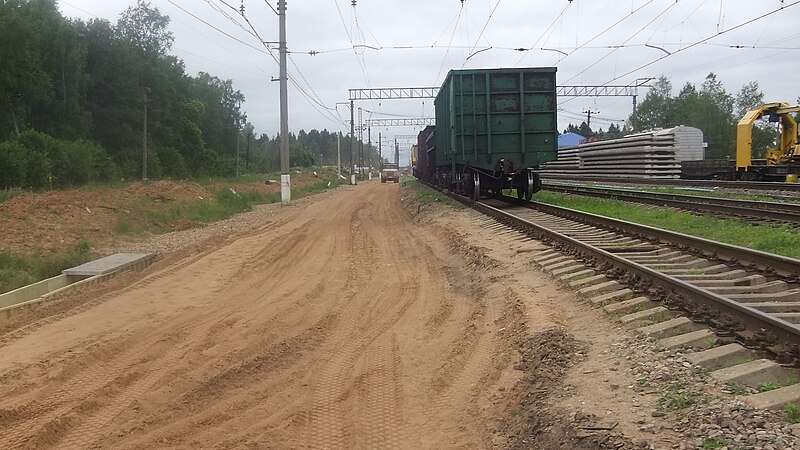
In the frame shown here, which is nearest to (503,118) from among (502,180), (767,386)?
(502,180)

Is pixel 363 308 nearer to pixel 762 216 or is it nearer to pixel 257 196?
pixel 762 216

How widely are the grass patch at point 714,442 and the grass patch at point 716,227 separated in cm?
637

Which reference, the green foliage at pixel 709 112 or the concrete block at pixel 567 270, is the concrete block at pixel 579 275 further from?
the green foliage at pixel 709 112

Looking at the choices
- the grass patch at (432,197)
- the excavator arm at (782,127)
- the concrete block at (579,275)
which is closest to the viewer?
the concrete block at (579,275)

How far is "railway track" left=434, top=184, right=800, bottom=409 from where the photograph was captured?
14.3 ft

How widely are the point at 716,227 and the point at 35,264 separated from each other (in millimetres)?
12804

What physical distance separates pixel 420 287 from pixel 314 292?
1.58 m

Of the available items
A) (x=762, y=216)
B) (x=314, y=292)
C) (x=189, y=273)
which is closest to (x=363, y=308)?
(x=314, y=292)

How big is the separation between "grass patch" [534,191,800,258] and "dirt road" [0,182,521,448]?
4.27 meters

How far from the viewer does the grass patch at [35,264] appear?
1045cm

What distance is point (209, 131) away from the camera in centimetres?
9988

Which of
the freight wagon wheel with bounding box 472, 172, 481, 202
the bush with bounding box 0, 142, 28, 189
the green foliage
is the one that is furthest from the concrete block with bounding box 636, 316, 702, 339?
the green foliage

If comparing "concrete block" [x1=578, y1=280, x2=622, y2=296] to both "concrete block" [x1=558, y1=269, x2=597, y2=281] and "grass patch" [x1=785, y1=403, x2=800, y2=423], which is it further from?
"grass patch" [x1=785, y1=403, x2=800, y2=423]

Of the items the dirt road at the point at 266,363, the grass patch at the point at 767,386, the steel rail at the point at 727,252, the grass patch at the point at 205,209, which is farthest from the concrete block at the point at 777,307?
the grass patch at the point at 205,209
